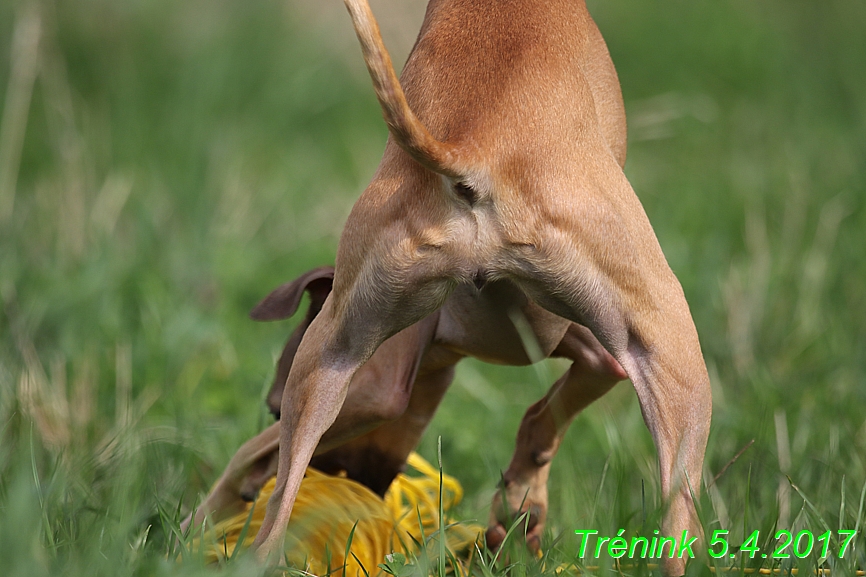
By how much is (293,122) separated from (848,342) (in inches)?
175

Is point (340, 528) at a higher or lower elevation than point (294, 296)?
lower

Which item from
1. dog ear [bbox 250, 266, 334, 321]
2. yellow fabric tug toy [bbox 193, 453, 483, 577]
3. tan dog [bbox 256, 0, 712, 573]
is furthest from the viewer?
dog ear [bbox 250, 266, 334, 321]

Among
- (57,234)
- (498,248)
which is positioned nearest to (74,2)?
(57,234)

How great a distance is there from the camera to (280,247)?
5.29 metres

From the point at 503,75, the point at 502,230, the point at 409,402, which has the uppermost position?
the point at 503,75

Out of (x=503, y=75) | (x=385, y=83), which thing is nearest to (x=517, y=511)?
(x=503, y=75)

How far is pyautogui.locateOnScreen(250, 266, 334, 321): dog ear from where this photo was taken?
8.92 ft

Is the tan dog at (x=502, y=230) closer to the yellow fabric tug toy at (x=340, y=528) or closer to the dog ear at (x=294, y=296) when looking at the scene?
the yellow fabric tug toy at (x=340, y=528)

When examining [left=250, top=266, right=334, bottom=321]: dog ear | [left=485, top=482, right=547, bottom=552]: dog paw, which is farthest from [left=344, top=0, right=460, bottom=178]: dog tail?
[left=485, top=482, right=547, bottom=552]: dog paw

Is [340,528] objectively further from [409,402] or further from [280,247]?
[280,247]

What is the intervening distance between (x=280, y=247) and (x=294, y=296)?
2.61 metres

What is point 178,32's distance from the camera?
6977mm

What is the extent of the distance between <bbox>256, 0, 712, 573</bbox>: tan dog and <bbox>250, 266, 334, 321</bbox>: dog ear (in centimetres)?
45

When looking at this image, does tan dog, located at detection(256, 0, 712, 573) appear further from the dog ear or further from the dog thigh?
the dog ear
